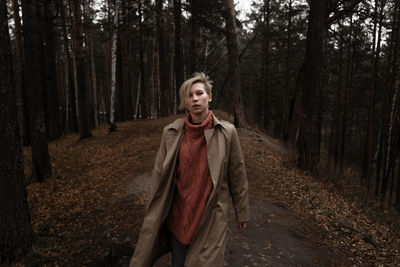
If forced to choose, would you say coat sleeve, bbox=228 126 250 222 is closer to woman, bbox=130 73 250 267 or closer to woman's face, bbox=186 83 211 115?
woman, bbox=130 73 250 267

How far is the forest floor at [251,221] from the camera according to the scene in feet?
14.6

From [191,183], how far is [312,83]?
8.08 m

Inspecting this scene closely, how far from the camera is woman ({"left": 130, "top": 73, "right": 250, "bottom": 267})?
2303 millimetres

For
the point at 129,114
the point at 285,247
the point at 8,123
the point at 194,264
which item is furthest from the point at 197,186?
the point at 129,114

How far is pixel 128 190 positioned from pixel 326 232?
5.22 m

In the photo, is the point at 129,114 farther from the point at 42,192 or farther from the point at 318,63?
the point at 318,63

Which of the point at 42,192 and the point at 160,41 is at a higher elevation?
the point at 160,41

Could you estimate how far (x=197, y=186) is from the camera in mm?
2395

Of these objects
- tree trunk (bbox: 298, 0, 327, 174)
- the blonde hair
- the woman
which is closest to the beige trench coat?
the woman

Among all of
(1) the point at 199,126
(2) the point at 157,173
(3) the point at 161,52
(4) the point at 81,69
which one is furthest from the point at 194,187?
(3) the point at 161,52

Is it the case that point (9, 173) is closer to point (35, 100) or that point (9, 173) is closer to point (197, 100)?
point (197, 100)

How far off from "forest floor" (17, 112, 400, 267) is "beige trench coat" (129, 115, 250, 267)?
1.87m

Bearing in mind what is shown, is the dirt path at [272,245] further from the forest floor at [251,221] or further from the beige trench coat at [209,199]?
the beige trench coat at [209,199]

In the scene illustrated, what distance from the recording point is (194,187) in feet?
7.91
